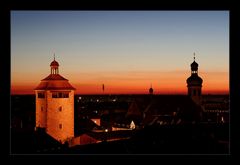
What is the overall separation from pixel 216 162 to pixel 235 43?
492 mm

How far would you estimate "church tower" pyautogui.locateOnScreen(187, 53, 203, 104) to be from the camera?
21.9m

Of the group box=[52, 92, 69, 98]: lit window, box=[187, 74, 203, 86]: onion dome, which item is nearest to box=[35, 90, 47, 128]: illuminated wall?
box=[52, 92, 69, 98]: lit window

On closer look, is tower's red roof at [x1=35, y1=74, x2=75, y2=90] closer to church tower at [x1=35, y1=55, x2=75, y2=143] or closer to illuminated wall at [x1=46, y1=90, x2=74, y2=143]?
church tower at [x1=35, y1=55, x2=75, y2=143]

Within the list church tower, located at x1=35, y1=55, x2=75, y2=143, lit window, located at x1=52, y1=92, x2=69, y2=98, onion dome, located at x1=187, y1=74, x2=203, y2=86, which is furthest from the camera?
onion dome, located at x1=187, y1=74, x2=203, y2=86

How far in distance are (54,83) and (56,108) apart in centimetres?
101

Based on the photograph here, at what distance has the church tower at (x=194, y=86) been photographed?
2189 cm

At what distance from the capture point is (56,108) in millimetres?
15828

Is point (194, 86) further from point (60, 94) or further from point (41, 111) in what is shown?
point (41, 111)

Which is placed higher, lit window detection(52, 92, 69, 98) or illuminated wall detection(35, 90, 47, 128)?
lit window detection(52, 92, 69, 98)

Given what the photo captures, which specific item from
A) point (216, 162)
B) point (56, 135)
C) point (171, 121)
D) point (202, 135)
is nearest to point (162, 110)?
point (171, 121)

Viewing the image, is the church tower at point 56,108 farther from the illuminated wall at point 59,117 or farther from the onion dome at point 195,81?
the onion dome at point 195,81

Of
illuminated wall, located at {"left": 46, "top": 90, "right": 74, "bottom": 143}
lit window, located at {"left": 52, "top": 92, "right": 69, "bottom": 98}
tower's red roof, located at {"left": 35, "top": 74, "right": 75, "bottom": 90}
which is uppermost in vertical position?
tower's red roof, located at {"left": 35, "top": 74, "right": 75, "bottom": 90}

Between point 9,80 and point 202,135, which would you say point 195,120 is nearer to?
point 202,135

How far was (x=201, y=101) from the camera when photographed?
22.4 meters
